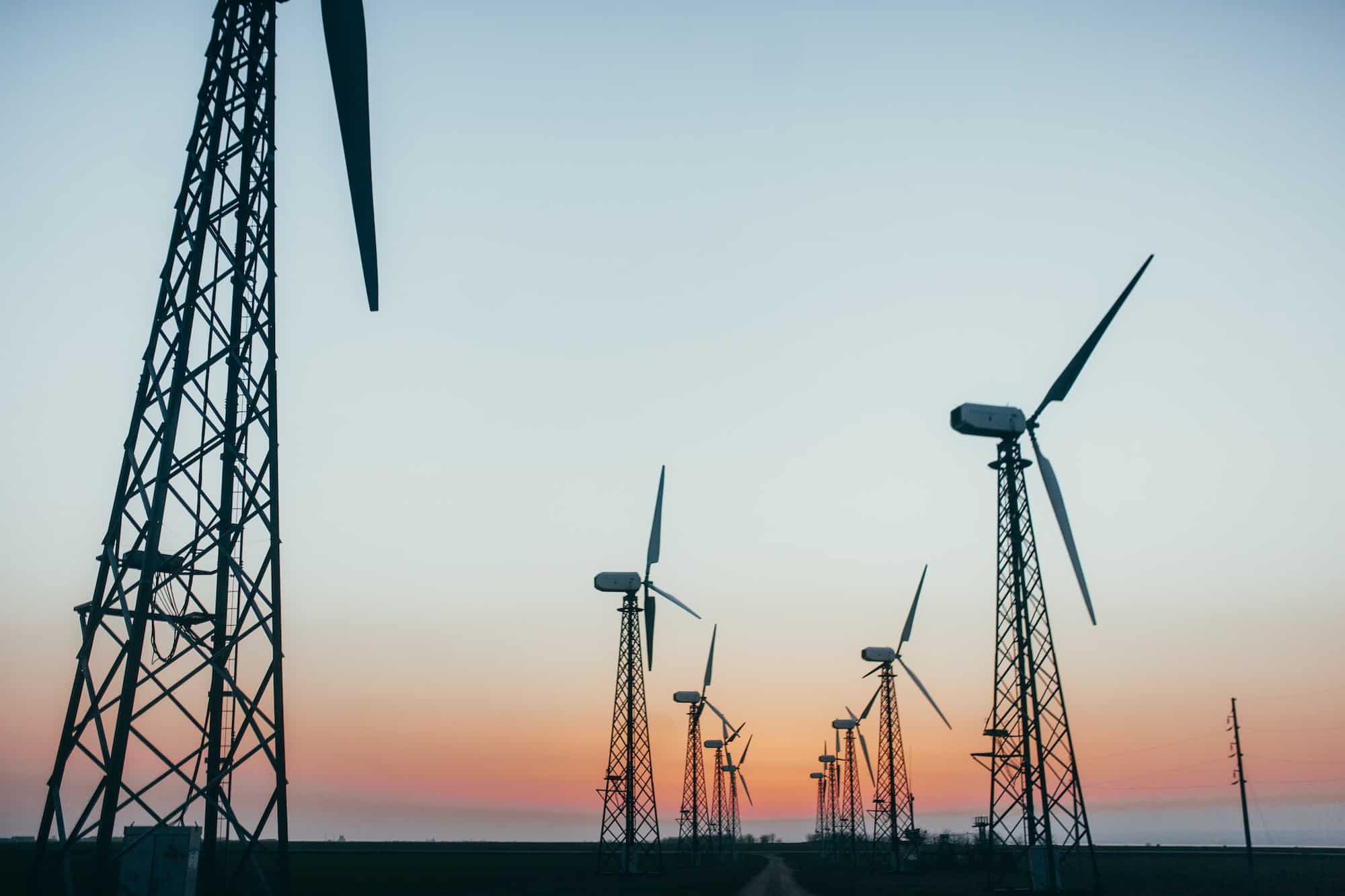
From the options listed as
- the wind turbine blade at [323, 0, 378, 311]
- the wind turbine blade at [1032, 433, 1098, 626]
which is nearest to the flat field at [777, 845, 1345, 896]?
the wind turbine blade at [1032, 433, 1098, 626]

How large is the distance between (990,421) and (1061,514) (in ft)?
16.8

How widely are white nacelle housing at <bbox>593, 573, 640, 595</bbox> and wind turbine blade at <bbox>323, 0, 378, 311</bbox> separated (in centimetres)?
4409

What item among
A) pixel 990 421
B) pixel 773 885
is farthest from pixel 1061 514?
pixel 773 885

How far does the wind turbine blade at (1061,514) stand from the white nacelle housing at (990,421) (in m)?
1.06

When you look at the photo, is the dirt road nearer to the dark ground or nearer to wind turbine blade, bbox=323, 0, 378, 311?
the dark ground

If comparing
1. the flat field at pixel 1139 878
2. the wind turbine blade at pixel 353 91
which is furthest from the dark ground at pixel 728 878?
the wind turbine blade at pixel 353 91

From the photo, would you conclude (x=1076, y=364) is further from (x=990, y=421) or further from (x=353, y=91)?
(x=353, y=91)

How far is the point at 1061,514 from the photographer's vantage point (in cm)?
4547

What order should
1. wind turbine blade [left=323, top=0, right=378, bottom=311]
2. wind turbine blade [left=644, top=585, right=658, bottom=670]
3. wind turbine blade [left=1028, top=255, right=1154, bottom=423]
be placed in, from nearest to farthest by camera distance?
wind turbine blade [left=323, top=0, right=378, bottom=311] < wind turbine blade [left=1028, top=255, right=1154, bottom=423] < wind turbine blade [left=644, top=585, right=658, bottom=670]

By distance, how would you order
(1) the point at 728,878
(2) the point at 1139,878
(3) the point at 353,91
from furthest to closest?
(1) the point at 728,878
(2) the point at 1139,878
(3) the point at 353,91

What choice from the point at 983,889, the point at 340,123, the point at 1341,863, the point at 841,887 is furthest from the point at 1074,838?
the point at 1341,863

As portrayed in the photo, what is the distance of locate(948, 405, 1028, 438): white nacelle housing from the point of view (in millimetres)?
47188

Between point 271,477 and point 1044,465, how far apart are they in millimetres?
33953

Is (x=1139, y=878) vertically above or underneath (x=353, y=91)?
underneath
